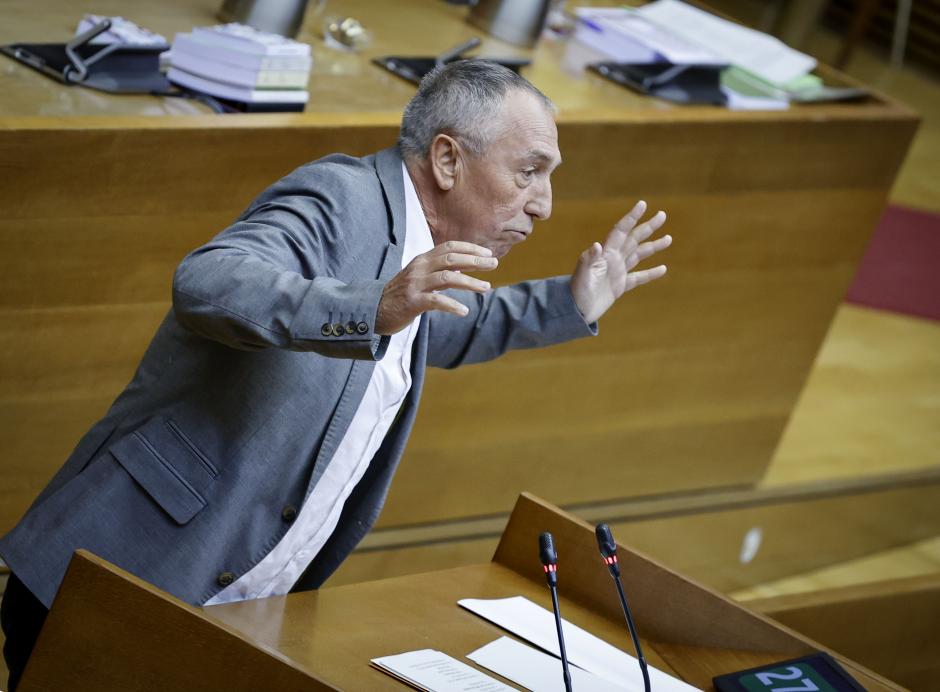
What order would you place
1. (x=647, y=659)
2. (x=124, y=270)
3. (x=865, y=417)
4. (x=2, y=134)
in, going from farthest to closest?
(x=865, y=417) < (x=124, y=270) < (x=2, y=134) < (x=647, y=659)

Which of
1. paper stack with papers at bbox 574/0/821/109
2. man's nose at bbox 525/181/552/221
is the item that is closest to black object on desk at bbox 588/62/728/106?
paper stack with papers at bbox 574/0/821/109

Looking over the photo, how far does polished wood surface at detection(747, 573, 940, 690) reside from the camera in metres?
2.92

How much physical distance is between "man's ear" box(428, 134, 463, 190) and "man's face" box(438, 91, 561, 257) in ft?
0.04

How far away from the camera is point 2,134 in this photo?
2.39 meters

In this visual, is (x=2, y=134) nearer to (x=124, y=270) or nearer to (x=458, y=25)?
(x=124, y=270)

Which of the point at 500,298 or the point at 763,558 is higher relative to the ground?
the point at 500,298

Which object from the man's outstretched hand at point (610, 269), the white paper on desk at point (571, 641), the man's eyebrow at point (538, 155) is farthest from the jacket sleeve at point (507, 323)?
the white paper on desk at point (571, 641)

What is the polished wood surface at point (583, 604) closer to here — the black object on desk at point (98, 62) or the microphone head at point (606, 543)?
the microphone head at point (606, 543)

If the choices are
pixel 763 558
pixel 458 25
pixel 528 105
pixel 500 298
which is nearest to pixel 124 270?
pixel 500 298

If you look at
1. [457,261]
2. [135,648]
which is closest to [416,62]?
[457,261]

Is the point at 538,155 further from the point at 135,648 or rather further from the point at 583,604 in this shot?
the point at 135,648

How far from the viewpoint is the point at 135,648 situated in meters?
1.53

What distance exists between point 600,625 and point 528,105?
0.77 m

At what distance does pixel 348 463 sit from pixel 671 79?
6.81 ft
